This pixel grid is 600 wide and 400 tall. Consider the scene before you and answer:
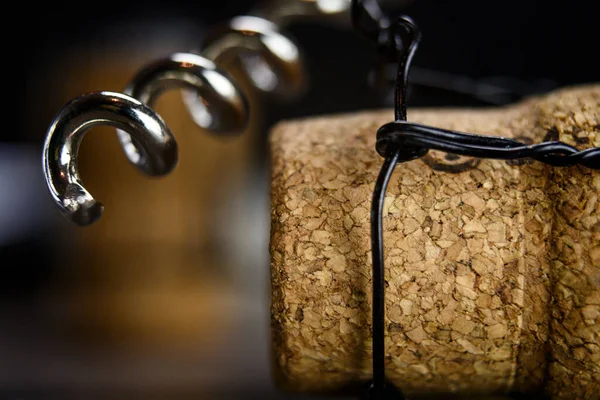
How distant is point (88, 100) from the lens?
360 mm

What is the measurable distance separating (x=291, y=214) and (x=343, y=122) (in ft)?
0.40

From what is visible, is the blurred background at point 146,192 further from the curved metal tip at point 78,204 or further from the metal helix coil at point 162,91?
the curved metal tip at point 78,204

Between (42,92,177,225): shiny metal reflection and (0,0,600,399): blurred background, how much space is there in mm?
1084

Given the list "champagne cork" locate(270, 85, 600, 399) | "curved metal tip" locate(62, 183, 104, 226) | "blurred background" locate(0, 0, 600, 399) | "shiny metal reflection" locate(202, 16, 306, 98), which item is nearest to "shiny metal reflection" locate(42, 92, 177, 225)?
"curved metal tip" locate(62, 183, 104, 226)

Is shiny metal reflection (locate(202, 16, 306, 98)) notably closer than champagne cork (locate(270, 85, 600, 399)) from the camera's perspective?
No

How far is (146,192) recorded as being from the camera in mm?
1771

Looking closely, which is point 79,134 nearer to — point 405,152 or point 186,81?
point 186,81

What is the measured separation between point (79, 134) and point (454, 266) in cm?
29

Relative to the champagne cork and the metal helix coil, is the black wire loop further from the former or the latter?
the metal helix coil

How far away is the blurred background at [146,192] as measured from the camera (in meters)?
1.49

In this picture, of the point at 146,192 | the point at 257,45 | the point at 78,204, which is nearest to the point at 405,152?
the point at 78,204

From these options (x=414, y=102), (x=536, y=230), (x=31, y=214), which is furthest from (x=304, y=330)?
(x=31, y=214)

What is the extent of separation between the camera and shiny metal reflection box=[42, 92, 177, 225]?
36 centimetres

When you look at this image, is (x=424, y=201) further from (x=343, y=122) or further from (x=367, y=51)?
(x=367, y=51)
